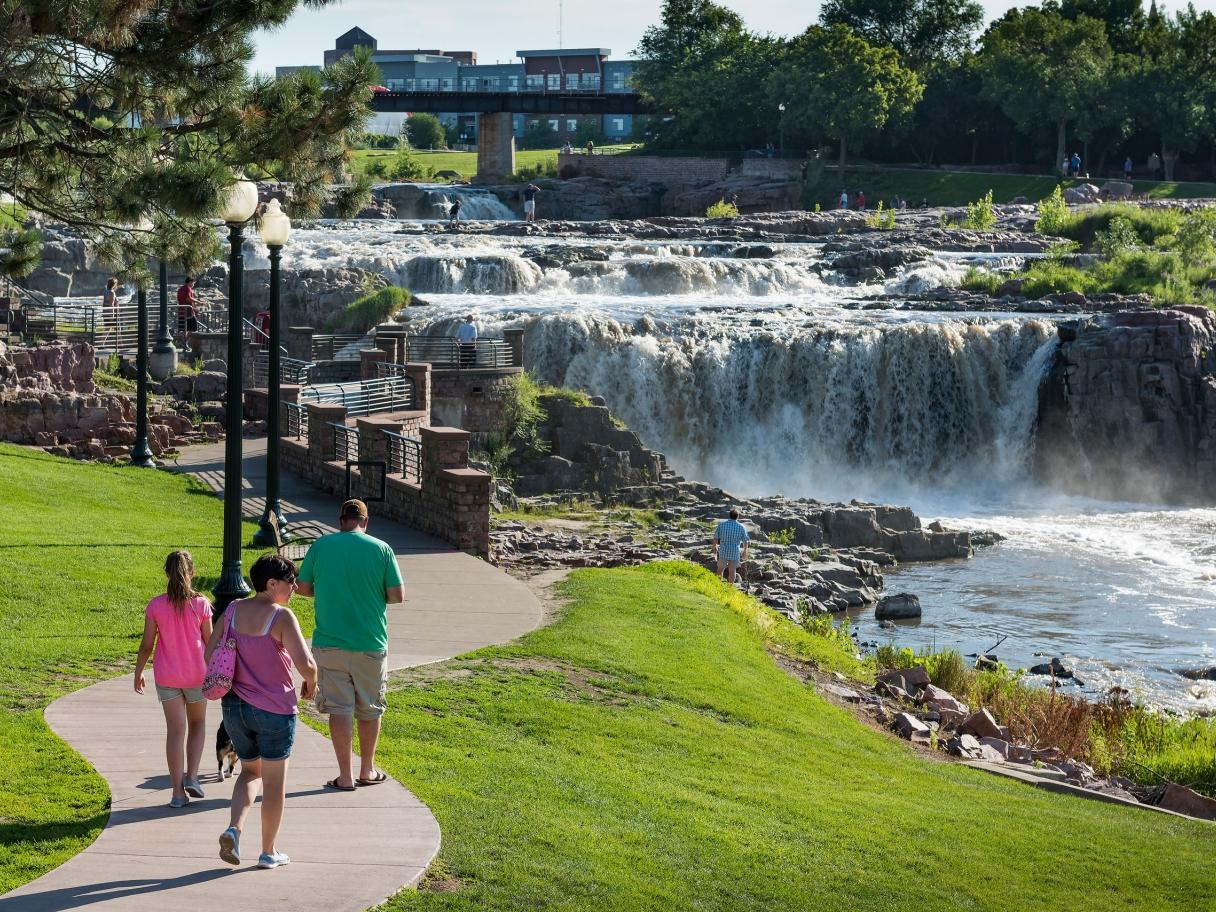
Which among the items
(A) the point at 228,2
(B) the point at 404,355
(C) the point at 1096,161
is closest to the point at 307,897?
(A) the point at 228,2

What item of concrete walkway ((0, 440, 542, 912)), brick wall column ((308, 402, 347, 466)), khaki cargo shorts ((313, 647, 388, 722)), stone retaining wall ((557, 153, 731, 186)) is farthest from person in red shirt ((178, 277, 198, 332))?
stone retaining wall ((557, 153, 731, 186))

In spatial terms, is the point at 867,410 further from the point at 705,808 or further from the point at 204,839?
the point at 204,839

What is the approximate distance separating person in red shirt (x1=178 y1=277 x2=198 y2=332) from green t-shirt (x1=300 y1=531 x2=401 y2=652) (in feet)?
85.6

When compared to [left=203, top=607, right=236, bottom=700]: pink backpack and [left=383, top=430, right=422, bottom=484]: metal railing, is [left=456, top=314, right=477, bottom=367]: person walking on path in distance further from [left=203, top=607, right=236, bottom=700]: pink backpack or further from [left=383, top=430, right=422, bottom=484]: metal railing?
[left=203, top=607, right=236, bottom=700]: pink backpack

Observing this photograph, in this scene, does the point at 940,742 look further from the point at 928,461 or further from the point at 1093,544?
the point at 928,461

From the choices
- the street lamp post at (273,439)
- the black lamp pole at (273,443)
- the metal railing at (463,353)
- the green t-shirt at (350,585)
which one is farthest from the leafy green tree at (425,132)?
the green t-shirt at (350,585)

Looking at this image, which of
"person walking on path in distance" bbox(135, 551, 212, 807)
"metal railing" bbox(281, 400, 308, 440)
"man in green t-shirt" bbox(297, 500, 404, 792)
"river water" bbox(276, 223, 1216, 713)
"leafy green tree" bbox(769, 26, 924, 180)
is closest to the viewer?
"person walking on path in distance" bbox(135, 551, 212, 807)

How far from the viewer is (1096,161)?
81.0m

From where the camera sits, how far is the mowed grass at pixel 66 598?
28.2 feet

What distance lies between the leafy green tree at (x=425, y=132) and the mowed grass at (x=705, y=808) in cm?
10407

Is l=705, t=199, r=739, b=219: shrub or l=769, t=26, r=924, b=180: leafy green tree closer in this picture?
l=705, t=199, r=739, b=219: shrub

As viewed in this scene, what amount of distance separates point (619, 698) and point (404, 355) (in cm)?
Answer: 1942

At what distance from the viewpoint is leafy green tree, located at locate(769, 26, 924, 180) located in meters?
78.7

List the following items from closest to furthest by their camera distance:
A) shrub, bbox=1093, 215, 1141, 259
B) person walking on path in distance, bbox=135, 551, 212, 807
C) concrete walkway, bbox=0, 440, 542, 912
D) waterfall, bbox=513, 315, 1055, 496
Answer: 1. concrete walkway, bbox=0, 440, 542, 912
2. person walking on path in distance, bbox=135, 551, 212, 807
3. waterfall, bbox=513, 315, 1055, 496
4. shrub, bbox=1093, 215, 1141, 259
